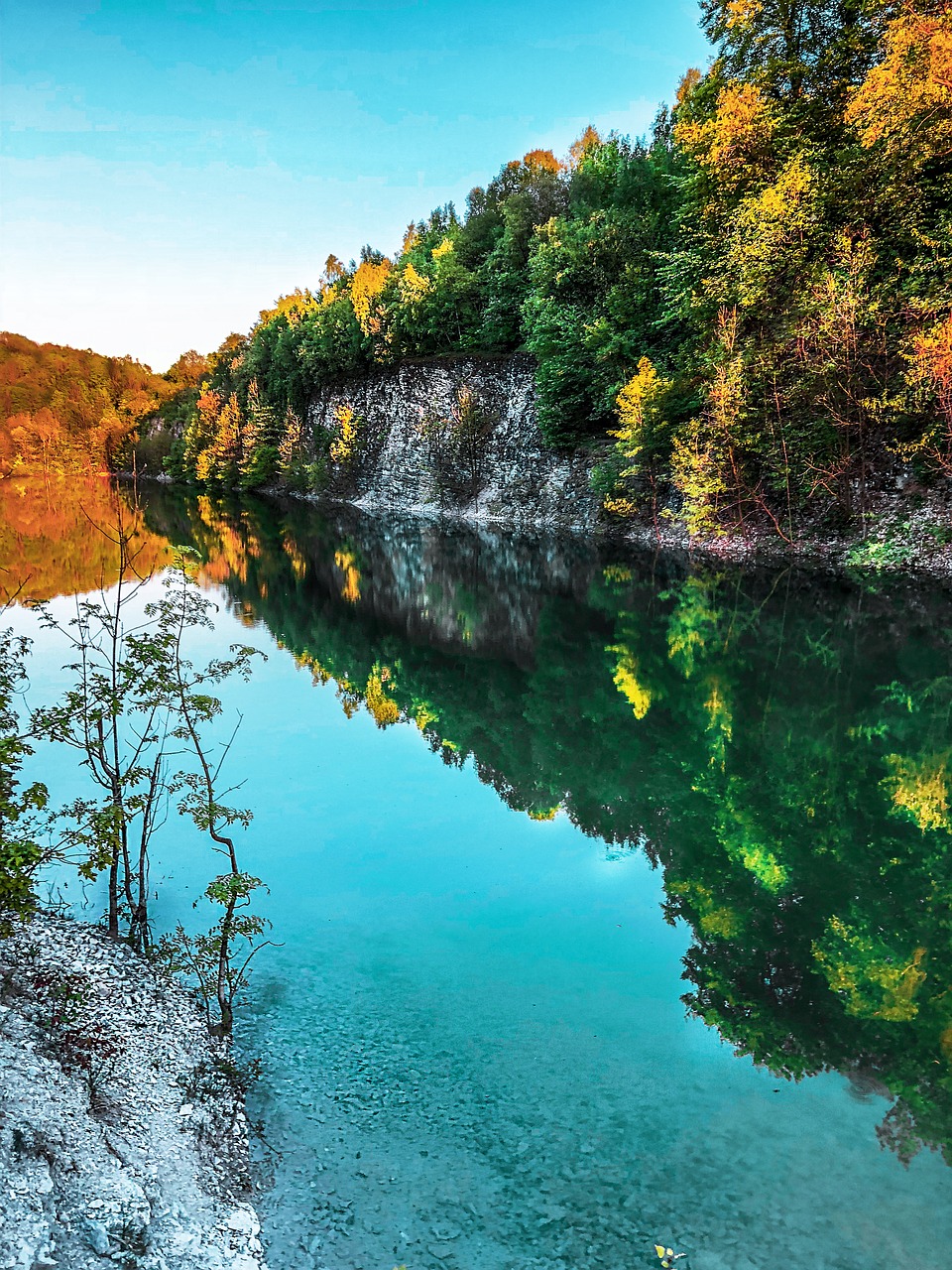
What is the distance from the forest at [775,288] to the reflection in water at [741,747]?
7.09 m

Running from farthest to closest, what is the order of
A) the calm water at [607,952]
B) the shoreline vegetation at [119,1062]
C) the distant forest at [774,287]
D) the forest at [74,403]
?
the forest at [74,403] → the distant forest at [774,287] → the calm water at [607,952] → the shoreline vegetation at [119,1062]

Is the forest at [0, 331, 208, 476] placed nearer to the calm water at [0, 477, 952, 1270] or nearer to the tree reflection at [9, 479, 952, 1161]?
the tree reflection at [9, 479, 952, 1161]

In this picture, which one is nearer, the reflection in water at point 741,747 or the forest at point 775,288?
the reflection in water at point 741,747

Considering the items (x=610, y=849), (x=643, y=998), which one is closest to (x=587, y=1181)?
(x=643, y=998)

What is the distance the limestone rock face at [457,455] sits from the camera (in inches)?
2258

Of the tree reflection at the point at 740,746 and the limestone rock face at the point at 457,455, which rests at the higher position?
the limestone rock face at the point at 457,455

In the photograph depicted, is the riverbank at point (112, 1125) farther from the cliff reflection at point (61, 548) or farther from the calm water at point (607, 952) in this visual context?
the cliff reflection at point (61, 548)

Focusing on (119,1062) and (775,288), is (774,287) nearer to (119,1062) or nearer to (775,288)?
(775,288)

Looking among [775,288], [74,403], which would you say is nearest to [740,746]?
[775,288]

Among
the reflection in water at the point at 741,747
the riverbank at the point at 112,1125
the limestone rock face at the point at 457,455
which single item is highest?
the limestone rock face at the point at 457,455

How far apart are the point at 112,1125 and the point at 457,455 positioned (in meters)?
64.3

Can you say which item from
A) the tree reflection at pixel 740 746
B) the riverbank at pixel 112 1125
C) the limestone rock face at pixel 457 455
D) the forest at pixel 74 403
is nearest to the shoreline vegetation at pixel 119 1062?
the riverbank at pixel 112 1125

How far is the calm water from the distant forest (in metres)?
13.6

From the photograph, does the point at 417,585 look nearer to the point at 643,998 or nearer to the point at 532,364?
the point at 643,998
